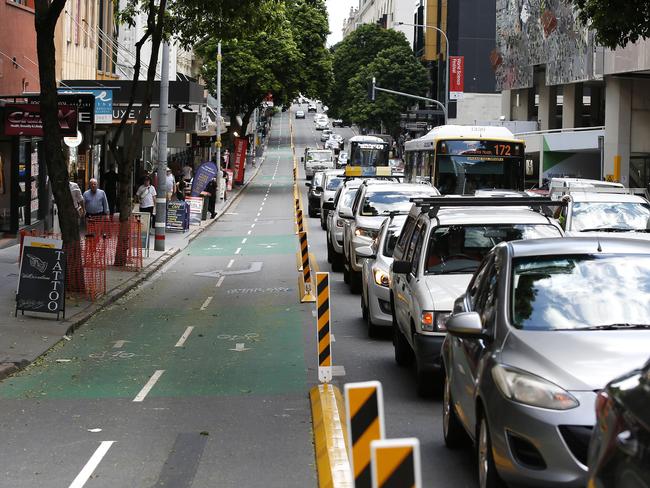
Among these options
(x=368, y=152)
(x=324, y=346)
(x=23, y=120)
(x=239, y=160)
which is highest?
(x=368, y=152)

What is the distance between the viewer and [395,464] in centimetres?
405

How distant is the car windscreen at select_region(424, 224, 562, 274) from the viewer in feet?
40.8

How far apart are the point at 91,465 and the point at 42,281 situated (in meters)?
8.13

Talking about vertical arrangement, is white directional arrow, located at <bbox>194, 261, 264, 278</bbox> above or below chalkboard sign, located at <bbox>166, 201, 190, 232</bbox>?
below

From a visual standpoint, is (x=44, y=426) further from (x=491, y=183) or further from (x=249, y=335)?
(x=491, y=183)

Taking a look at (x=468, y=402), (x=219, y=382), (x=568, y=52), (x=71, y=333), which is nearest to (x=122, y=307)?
(x=71, y=333)

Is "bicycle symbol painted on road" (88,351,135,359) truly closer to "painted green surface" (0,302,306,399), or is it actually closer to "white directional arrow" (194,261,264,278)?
"painted green surface" (0,302,306,399)

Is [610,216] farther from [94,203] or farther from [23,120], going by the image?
[23,120]

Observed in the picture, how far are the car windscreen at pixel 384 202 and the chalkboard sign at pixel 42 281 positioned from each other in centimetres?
709

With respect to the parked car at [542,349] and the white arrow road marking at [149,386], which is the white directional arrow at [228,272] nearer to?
the white arrow road marking at [149,386]

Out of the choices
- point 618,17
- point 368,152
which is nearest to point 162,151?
point 618,17

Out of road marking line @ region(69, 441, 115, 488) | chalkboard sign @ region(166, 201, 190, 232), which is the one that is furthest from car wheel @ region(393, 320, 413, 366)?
chalkboard sign @ region(166, 201, 190, 232)

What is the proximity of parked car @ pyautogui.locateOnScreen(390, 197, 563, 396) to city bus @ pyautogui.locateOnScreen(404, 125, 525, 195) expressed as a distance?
18098mm

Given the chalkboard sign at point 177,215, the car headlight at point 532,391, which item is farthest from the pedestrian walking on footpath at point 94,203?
the car headlight at point 532,391
